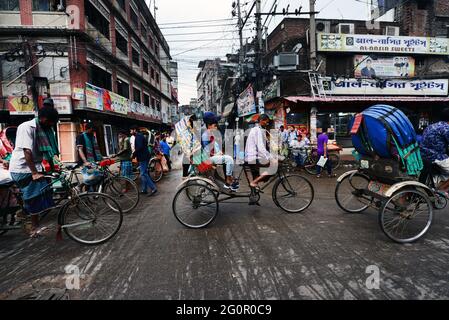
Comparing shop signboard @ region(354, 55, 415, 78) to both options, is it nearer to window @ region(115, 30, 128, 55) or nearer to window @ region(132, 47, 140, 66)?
window @ region(115, 30, 128, 55)

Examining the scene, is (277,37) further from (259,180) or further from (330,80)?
(259,180)

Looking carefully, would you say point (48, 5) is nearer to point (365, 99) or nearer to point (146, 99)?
point (146, 99)

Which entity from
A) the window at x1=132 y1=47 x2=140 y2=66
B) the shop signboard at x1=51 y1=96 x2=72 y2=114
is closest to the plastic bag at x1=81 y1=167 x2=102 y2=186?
the shop signboard at x1=51 y1=96 x2=72 y2=114

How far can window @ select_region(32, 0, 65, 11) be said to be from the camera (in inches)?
551

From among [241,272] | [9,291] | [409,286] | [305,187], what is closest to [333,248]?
[409,286]

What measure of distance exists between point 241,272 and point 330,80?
15.3 metres

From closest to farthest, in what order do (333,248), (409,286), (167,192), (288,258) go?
(409,286), (288,258), (333,248), (167,192)

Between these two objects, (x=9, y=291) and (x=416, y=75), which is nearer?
(x=9, y=291)

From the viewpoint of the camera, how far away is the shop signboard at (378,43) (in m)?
15.6

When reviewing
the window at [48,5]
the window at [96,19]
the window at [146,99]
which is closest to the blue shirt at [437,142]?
the window at [48,5]

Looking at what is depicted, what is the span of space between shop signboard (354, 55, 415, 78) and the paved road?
14.0 meters

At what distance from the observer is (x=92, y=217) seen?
3.92 metres

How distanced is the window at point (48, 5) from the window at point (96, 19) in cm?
195

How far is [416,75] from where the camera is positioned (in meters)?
16.6
